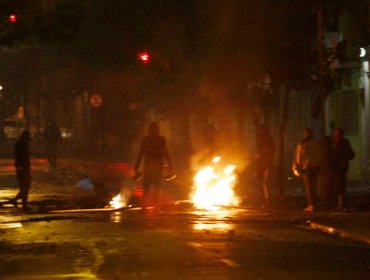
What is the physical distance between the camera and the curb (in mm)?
13798

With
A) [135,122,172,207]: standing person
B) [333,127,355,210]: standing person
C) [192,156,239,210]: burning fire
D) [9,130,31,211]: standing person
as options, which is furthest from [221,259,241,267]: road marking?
[9,130,31,211]: standing person

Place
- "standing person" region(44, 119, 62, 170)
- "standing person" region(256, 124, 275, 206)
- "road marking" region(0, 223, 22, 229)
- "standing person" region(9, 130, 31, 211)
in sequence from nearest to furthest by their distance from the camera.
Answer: "road marking" region(0, 223, 22, 229) → "standing person" region(9, 130, 31, 211) → "standing person" region(256, 124, 275, 206) → "standing person" region(44, 119, 62, 170)

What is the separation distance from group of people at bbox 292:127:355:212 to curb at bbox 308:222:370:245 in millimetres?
2383

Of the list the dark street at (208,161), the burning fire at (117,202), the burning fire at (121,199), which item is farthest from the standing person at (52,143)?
the burning fire at (117,202)

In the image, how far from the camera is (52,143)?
33656mm

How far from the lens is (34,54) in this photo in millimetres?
66500

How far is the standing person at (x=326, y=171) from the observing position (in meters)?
18.0

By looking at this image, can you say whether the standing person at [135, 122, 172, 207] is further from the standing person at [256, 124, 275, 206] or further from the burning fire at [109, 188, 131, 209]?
the standing person at [256, 124, 275, 206]

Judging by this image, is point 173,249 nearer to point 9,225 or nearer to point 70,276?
point 70,276

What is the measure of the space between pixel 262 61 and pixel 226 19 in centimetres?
205

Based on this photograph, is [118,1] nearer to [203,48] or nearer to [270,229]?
[203,48]

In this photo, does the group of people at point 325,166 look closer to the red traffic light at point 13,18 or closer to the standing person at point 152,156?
the standing person at point 152,156

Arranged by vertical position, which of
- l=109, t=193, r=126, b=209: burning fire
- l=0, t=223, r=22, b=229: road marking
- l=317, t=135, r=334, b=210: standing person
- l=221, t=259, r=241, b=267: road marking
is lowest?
l=221, t=259, r=241, b=267: road marking

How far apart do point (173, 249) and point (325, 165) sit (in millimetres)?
6307
